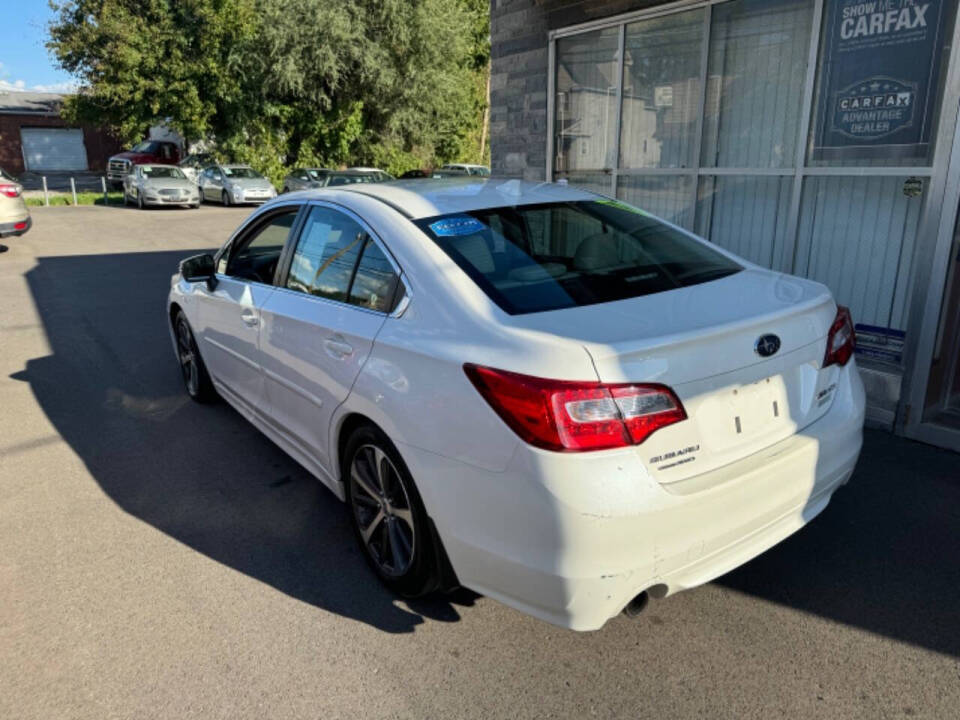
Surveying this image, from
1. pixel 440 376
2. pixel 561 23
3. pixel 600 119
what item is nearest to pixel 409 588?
pixel 440 376

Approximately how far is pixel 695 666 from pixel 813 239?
365cm

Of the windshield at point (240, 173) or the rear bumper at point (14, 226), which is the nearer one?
the rear bumper at point (14, 226)

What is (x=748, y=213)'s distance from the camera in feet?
18.7

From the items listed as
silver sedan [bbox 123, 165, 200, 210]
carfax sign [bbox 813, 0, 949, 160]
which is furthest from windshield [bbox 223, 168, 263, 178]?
carfax sign [bbox 813, 0, 949, 160]

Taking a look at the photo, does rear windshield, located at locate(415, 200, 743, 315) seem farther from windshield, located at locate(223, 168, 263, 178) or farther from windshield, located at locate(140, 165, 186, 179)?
windshield, located at locate(223, 168, 263, 178)

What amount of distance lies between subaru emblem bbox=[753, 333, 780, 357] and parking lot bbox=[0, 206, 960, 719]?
1083mm

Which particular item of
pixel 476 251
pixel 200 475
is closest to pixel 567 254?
pixel 476 251

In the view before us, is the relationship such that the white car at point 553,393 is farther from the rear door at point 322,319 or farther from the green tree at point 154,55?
the green tree at point 154,55

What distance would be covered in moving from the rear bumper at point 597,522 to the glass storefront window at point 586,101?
16.2 feet

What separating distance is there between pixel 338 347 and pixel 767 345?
5.36 ft

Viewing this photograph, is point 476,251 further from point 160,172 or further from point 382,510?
point 160,172

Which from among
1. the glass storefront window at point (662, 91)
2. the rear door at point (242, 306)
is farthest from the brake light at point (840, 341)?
the glass storefront window at point (662, 91)

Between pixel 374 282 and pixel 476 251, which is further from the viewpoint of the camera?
pixel 374 282

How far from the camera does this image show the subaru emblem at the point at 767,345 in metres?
2.41
